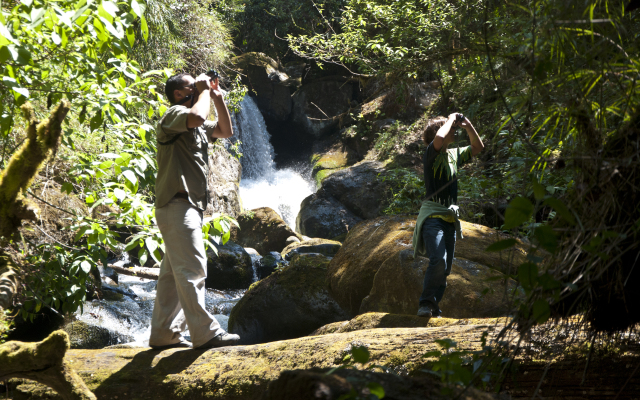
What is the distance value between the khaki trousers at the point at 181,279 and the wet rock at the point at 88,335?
173 inches

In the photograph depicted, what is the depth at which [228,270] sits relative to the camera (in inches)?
425

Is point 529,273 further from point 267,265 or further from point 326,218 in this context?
point 326,218

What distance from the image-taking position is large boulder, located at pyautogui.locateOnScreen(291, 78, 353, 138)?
1961cm

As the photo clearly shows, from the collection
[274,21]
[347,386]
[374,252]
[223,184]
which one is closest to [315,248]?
[223,184]

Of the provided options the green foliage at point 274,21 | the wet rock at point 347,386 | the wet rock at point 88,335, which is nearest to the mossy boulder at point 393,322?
the wet rock at point 347,386

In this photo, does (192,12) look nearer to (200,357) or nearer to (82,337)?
(82,337)

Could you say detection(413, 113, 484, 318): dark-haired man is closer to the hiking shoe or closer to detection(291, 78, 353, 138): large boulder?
the hiking shoe

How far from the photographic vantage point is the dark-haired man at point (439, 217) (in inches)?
137

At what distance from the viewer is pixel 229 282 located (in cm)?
1075

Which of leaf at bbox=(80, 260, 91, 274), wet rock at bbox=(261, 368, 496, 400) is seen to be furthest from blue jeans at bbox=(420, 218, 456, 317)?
leaf at bbox=(80, 260, 91, 274)

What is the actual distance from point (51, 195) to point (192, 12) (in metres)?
6.85

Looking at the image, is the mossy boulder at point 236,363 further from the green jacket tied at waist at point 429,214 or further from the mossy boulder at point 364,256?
the mossy boulder at point 364,256

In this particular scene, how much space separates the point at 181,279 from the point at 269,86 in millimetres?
18758

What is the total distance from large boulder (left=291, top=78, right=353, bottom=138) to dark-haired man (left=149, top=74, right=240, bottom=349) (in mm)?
16465
